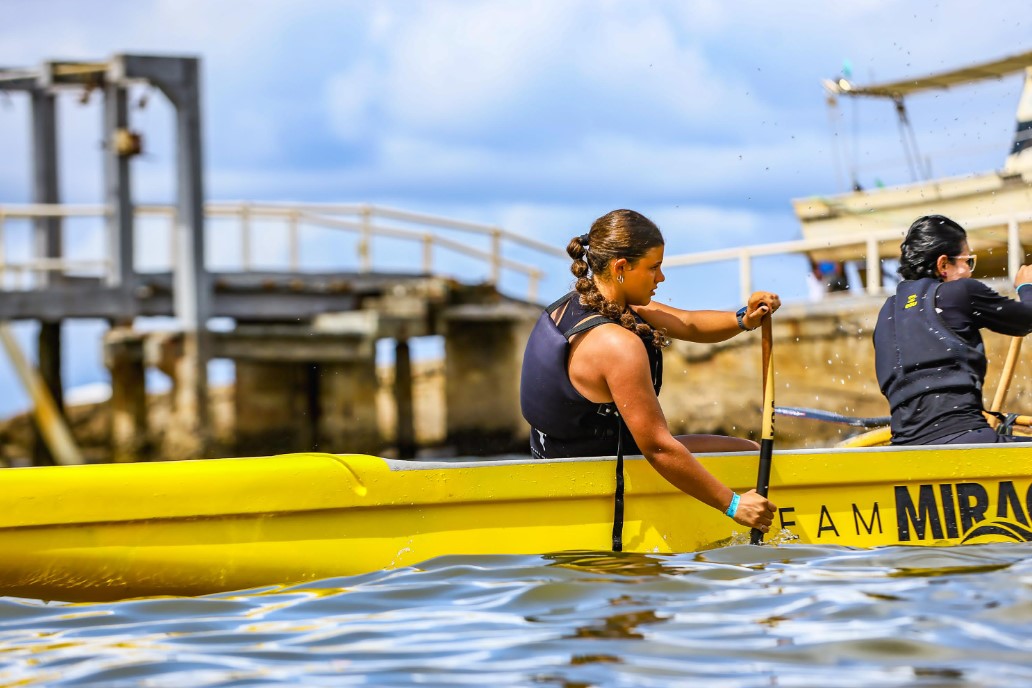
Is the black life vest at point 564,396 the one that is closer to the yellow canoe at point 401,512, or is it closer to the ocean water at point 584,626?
the yellow canoe at point 401,512

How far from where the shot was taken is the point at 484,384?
18922 millimetres

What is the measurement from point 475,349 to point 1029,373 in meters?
8.20

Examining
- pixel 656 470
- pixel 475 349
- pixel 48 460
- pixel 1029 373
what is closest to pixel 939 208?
pixel 1029 373

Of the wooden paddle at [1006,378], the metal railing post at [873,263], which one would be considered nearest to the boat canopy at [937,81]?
the metal railing post at [873,263]

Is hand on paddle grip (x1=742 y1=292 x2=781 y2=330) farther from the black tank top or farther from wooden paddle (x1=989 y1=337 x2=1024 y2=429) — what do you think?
wooden paddle (x1=989 y1=337 x2=1024 y2=429)

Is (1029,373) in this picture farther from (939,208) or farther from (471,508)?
(471,508)

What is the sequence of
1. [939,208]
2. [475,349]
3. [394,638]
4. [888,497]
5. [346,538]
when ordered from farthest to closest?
[475,349]
[939,208]
[888,497]
[346,538]
[394,638]

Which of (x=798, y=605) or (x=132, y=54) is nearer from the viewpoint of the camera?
(x=798, y=605)

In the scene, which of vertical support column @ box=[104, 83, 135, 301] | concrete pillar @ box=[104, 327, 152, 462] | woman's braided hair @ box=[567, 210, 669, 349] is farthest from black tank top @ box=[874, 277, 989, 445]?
concrete pillar @ box=[104, 327, 152, 462]

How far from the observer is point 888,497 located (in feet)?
17.8

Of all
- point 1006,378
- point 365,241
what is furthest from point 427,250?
point 1006,378

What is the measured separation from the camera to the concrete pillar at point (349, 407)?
18109 mm

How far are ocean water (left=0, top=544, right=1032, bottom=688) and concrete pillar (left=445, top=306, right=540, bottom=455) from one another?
13589mm

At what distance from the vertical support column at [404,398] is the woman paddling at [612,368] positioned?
1340 cm
